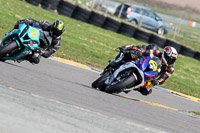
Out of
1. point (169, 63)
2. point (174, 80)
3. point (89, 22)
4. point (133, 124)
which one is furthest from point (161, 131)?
point (89, 22)

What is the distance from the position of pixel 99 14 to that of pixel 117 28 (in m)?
1.09


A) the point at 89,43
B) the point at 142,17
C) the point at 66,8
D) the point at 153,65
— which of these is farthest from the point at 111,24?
the point at 153,65

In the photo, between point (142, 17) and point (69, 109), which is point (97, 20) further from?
point (69, 109)

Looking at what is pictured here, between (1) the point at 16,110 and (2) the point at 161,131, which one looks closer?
(1) the point at 16,110

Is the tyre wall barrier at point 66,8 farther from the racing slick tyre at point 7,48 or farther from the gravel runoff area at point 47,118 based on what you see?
the gravel runoff area at point 47,118

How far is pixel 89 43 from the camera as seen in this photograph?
17.1 metres

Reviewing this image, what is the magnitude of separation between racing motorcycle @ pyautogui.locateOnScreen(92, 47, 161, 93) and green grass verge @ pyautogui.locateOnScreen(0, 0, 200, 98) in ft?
15.4

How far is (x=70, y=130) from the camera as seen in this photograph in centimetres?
496

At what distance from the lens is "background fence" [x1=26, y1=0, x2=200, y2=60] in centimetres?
2095

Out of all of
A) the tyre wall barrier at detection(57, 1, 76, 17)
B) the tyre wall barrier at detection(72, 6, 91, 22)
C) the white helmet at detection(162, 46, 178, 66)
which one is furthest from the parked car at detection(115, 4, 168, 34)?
the white helmet at detection(162, 46, 178, 66)

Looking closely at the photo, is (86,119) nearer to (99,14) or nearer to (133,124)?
(133,124)

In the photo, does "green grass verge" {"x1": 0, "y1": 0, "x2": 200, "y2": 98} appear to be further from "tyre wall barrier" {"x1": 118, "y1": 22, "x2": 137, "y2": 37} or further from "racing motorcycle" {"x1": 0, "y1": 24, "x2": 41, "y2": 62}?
"racing motorcycle" {"x1": 0, "y1": 24, "x2": 41, "y2": 62}

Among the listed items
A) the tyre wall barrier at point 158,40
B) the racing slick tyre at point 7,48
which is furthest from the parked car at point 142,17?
the racing slick tyre at point 7,48

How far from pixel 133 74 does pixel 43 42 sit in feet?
6.28
